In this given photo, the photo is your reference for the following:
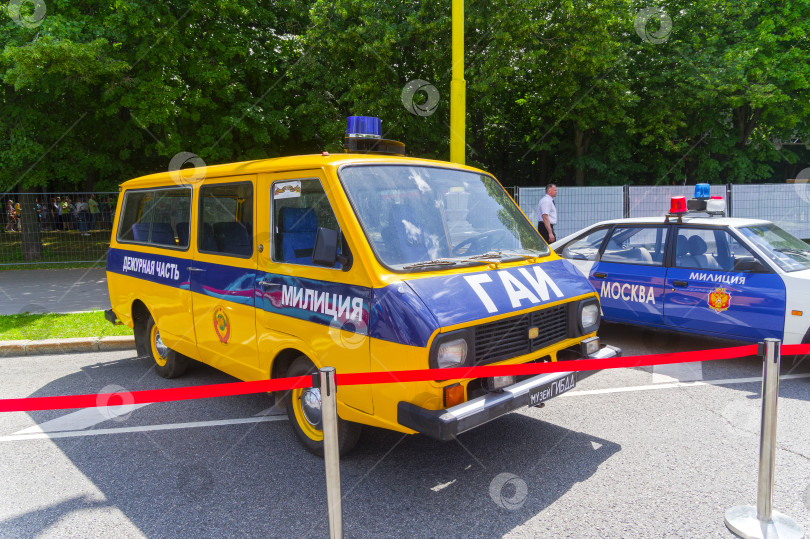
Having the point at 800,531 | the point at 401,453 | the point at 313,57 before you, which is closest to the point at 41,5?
the point at 313,57

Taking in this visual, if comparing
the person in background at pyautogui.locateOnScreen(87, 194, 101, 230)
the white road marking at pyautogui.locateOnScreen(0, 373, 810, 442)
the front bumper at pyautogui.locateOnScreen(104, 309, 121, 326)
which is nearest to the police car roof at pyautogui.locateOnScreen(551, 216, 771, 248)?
the white road marking at pyautogui.locateOnScreen(0, 373, 810, 442)

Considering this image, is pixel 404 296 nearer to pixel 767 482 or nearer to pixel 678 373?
pixel 767 482

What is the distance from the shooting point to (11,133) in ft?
49.2

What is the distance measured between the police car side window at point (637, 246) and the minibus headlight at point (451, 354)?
4119mm

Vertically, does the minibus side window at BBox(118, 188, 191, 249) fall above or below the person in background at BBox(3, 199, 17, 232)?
above

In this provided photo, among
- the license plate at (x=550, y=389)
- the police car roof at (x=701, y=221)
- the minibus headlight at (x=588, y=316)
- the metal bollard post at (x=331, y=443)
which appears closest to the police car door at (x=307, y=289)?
the metal bollard post at (x=331, y=443)

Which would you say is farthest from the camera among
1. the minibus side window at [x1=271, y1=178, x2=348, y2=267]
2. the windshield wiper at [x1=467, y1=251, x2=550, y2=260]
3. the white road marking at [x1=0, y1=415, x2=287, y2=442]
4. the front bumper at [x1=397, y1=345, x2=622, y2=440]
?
the white road marking at [x1=0, y1=415, x2=287, y2=442]

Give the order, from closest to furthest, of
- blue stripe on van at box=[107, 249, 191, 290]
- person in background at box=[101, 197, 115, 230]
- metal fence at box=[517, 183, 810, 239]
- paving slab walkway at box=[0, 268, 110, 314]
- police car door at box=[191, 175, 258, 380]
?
police car door at box=[191, 175, 258, 380] → blue stripe on van at box=[107, 249, 191, 290] → paving slab walkway at box=[0, 268, 110, 314] → person in background at box=[101, 197, 115, 230] → metal fence at box=[517, 183, 810, 239]

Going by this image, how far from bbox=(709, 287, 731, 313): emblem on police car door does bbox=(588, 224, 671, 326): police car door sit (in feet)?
1.73

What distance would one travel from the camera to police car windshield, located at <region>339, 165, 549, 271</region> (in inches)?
151

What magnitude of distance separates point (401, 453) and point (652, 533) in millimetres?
1735

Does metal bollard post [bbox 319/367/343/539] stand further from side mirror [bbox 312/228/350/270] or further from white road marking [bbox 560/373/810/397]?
white road marking [bbox 560/373/810/397]

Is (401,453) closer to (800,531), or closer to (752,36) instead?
(800,531)

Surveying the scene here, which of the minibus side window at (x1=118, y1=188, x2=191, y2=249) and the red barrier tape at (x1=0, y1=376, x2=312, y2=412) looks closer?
the red barrier tape at (x1=0, y1=376, x2=312, y2=412)
